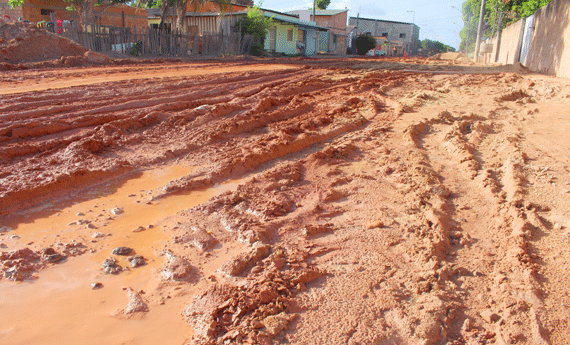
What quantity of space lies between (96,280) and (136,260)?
0.99 feet

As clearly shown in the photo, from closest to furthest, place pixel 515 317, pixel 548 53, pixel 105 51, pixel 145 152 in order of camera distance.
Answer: pixel 515 317
pixel 145 152
pixel 548 53
pixel 105 51

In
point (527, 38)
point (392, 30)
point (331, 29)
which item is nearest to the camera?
point (527, 38)

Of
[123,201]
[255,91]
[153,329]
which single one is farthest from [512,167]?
[255,91]

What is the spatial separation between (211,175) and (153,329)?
91.2 inches

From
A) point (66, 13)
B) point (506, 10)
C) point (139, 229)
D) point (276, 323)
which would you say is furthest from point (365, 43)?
point (276, 323)

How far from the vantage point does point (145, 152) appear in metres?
4.97

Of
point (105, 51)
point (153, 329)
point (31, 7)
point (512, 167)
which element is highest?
point (31, 7)

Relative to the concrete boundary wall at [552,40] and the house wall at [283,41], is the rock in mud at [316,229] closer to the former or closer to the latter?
the concrete boundary wall at [552,40]

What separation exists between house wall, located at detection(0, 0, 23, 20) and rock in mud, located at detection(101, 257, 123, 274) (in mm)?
23395

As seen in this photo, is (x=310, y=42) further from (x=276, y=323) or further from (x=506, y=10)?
(x=276, y=323)

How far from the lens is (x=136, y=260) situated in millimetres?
2861

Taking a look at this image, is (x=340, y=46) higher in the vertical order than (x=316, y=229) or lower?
higher

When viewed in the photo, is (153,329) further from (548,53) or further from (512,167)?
(548,53)

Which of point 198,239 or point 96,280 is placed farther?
point 198,239
